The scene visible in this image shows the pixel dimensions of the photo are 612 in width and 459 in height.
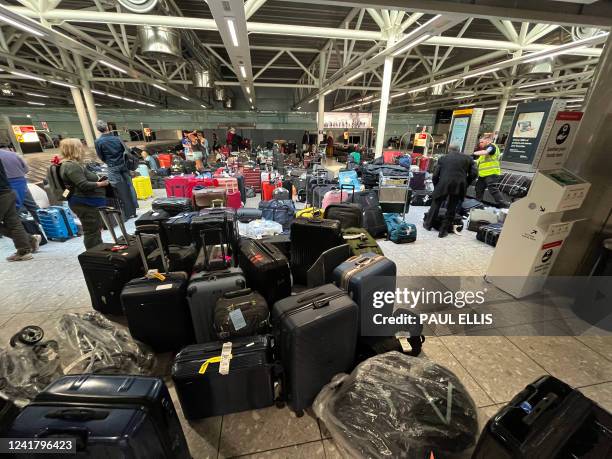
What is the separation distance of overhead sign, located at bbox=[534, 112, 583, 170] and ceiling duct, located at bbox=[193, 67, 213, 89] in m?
10.5

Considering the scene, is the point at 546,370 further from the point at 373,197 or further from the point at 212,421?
the point at 373,197

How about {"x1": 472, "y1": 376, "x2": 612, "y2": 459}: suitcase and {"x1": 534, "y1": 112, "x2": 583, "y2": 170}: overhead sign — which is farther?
{"x1": 534, "y1": 112, "x2": 583, "y2": 170}: overhead sign

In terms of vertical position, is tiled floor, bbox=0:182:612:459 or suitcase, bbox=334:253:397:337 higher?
suitcase, bbox=334:253:397:337

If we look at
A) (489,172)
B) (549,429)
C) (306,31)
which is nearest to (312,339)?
(549,429)

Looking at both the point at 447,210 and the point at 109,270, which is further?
the point at 447,210

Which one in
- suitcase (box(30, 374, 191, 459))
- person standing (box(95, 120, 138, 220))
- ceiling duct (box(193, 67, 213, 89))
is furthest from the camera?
ceiling duct (box(193, 67, 213, 89))

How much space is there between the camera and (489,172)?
20.4 ft

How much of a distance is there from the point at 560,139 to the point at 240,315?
352 centimetres

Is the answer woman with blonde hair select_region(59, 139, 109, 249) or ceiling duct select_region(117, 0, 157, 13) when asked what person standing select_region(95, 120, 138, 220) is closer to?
woman with blonde hair select_region(59, 139, 109, 249)

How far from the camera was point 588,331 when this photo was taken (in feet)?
7.97

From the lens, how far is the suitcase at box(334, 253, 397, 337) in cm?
185

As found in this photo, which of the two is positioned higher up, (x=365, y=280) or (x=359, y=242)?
Answer: (x=365, y=280)

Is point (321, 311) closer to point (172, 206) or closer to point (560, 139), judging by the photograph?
point (560, 139)

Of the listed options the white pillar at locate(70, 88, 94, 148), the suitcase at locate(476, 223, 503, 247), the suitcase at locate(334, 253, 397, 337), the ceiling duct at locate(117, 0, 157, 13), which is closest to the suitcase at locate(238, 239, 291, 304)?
the suitcase at locate(334, 253, 397, 337)
